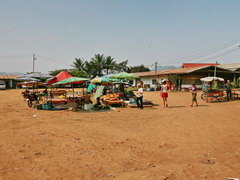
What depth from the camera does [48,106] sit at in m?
11.9

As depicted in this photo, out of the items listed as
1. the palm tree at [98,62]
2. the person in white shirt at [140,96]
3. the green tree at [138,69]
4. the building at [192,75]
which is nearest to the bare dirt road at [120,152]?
the person in white shirt at [140,96]

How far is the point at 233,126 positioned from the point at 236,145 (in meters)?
2.37

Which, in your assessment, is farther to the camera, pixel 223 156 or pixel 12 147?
pixel 12 147

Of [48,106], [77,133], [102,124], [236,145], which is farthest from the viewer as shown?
[48,106]

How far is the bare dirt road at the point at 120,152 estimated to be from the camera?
359cm

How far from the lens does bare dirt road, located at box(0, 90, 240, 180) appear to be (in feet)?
11.8

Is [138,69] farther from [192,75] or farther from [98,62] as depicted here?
[192,75]

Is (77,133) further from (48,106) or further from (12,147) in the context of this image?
(48,106)

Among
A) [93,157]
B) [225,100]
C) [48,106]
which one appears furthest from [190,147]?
[225,100]

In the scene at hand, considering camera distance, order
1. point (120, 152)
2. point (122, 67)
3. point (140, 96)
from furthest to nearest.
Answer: point (122, 67) < point (140, 96) < point (120, 152)

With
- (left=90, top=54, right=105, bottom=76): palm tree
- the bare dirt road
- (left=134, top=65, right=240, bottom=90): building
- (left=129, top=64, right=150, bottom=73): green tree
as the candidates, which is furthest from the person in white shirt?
(left=129, top=64, right=150, bottom=73): green tree

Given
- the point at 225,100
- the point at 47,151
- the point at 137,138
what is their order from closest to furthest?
1. the point at 47,151
2. the point at 137,138
3. the point at 225,100

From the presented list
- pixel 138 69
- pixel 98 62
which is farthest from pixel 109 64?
pixel 138 69

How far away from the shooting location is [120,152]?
4.63 m
